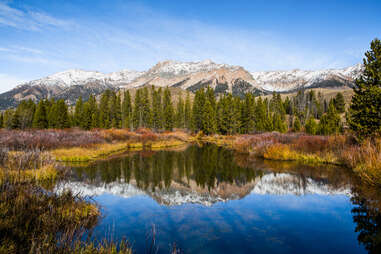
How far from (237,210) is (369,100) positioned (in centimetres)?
1305

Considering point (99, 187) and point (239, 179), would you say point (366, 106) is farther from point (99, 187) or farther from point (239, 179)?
point (99, 187)

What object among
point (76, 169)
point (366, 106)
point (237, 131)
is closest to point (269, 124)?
point (237, 131)

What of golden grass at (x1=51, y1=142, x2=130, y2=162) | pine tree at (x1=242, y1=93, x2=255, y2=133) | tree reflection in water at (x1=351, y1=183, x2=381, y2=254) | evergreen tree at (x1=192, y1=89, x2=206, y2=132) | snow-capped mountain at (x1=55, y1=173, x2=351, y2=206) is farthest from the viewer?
evergreen tree at (x1=192, y1=89, x2=206, y2=132)

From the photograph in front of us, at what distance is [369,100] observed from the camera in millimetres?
16484

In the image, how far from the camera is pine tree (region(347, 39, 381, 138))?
16.1 meters

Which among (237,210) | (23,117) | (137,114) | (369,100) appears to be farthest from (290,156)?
(23,117)

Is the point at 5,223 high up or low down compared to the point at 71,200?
up

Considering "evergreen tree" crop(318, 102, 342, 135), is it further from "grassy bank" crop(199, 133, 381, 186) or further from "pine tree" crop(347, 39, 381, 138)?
"pine tree" crop(347, 39, 381, 138)

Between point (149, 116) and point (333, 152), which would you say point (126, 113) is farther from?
point (333, 152)

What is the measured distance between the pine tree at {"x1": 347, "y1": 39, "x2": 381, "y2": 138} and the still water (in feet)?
10.8

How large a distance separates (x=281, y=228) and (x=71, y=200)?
731 centimetres

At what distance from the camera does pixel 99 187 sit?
1353 cm

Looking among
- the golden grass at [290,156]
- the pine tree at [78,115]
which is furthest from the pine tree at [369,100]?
the pine tree at [78,115]

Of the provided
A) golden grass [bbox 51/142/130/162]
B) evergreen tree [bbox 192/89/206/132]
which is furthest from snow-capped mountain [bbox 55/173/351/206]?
evergreen tree [bbox 192/89/206/132]
